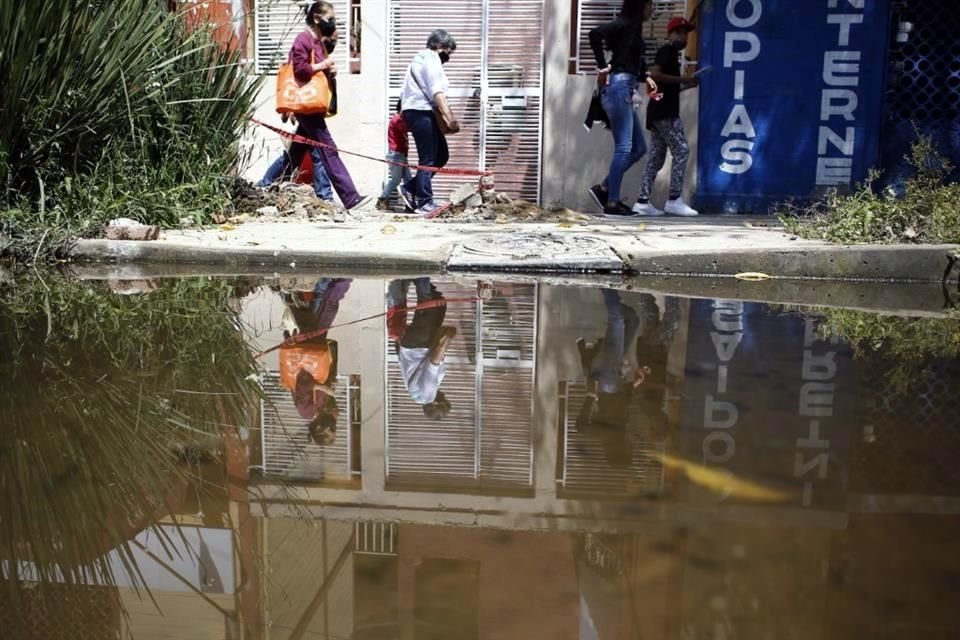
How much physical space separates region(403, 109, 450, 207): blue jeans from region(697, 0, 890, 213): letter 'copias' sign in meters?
2.59

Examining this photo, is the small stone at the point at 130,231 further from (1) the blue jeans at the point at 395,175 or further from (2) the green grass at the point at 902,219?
(2) the green grass at the point at 902,219

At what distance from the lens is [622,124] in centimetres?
823

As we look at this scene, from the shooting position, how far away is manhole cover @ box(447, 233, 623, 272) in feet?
19.0

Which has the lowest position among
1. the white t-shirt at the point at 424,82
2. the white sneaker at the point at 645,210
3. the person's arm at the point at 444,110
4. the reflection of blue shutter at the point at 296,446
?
the reflection of blue shutter at the point at 296,446

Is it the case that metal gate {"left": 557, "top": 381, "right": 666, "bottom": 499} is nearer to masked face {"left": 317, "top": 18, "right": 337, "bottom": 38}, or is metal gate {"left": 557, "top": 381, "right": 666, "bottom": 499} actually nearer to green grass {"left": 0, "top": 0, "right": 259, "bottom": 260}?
green grass {"left": 0, "top": 0, "right": 259, "bottom": 260}

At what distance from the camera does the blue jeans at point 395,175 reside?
8.77 m

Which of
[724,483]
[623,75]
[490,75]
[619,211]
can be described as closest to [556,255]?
[623,75]

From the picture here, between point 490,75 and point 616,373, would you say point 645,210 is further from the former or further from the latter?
point 616,373

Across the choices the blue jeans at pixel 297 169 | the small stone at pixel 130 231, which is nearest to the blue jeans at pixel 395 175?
the blue jeans at pixel 297 169

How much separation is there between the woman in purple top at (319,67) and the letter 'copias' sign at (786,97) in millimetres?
3399

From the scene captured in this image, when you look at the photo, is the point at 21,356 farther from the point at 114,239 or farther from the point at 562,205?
the point at 562,205

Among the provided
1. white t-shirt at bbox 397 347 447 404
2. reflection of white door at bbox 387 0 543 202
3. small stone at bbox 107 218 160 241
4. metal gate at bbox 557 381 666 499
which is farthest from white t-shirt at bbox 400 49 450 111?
metal gate at bbox 557 381 666 499

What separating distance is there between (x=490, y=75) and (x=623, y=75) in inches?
71.0

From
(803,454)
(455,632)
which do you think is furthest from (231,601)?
(803,454)
